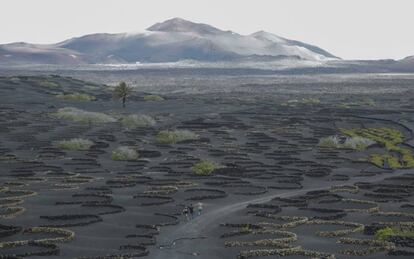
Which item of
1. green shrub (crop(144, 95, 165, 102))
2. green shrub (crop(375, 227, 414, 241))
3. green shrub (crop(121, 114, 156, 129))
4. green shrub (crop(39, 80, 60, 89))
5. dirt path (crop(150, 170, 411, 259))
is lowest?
dirt path (crop(150, 170, 411, 259))

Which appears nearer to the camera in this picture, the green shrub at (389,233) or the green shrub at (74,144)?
the green shrub at (389,233)

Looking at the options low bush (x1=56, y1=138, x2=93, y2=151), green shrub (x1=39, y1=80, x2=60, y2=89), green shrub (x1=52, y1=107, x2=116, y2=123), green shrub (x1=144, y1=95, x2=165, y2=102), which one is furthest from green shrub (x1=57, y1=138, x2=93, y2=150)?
A: green shrub (x1=39, y1=80, x2=60, y2=89)

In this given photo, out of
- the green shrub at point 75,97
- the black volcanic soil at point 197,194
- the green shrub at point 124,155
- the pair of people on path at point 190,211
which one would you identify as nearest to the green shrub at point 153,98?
the green shrub at point 75,97

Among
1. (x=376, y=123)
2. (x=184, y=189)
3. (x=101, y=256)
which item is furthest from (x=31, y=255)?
(x=376, y=123)

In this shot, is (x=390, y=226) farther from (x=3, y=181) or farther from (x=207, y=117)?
(x=207, y=117)

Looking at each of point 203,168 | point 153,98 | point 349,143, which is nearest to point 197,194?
point 203,168

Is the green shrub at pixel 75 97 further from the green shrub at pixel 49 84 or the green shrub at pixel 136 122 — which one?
the green shrub at pixel 136 122

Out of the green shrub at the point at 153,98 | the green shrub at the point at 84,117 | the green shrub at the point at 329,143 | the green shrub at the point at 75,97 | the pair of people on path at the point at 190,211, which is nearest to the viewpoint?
the pair of people on path at the point at 190,211

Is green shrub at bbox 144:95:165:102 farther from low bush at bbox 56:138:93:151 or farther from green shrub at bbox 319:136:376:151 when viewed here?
low bush at bbox 56:138:93:151

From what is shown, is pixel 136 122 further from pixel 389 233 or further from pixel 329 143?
pixel 389 233
